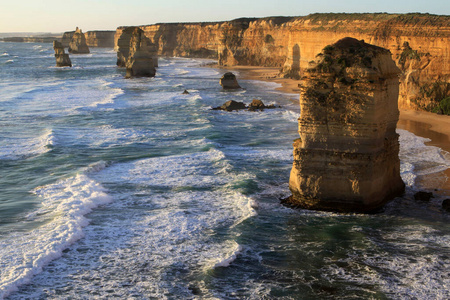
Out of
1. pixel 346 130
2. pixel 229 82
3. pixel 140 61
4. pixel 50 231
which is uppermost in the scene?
pixel 140 61

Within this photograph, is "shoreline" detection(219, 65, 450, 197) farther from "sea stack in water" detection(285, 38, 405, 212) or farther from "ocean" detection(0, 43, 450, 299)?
"sea stack in water" detection(285, 38, 405, 212)

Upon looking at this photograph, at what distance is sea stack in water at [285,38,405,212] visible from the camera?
48.6 feet

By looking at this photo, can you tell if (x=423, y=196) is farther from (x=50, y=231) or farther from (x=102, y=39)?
(x=102, y=39)

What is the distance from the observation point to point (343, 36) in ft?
153

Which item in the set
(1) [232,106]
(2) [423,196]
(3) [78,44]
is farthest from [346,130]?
(3) [78,44]

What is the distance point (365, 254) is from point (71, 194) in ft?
33.5

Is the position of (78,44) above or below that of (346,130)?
above

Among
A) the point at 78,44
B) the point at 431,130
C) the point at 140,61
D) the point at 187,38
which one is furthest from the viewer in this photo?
the point at 78,44

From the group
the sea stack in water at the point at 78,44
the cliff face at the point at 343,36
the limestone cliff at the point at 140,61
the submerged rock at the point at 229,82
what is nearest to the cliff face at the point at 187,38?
the cliff face at the point at 343,36

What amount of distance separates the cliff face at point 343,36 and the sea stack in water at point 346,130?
18.7 meters

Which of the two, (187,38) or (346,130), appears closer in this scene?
(346,130)

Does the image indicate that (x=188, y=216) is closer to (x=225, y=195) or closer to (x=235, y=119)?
(x=225, y=195)

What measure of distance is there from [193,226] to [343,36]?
36.6 meters

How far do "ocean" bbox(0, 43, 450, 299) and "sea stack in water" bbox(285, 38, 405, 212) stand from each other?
0.71m
